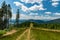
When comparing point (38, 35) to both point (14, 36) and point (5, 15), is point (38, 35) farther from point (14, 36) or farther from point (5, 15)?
point (5, 15)

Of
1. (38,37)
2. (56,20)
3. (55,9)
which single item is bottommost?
(38,37)

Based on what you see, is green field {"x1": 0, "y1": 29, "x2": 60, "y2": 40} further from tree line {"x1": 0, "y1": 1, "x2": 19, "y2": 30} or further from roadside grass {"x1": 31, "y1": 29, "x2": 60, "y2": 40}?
tree line {"x1": 0, "y1": 1, "x2": 19, "y2": 30}

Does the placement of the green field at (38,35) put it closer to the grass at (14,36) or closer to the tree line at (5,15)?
the grass at (14,36)

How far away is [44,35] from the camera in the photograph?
527cm

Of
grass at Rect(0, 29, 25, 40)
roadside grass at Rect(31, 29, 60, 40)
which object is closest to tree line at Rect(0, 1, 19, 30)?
grass at Rect(0, 29, 25, 40)

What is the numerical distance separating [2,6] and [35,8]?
131 cm

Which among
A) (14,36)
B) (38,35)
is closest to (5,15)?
(14,36)

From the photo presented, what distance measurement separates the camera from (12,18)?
5.76 m

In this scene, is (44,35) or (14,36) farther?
(44,35)

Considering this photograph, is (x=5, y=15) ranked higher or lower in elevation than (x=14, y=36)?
higher

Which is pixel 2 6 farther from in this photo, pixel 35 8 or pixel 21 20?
pixel 35 8

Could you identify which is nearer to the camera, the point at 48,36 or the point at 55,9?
the point at 48,36

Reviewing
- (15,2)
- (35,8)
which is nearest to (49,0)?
(35,8)

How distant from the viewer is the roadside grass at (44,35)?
4.97m
